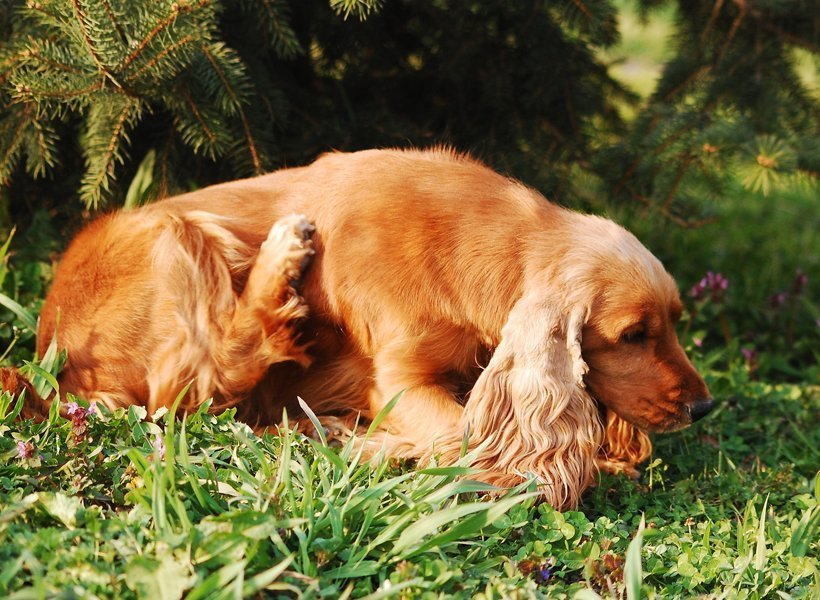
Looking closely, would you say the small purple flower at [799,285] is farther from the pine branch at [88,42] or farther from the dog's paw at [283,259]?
the pine branch at [88,42]

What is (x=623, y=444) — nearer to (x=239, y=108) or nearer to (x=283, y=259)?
(x=283, y=259)

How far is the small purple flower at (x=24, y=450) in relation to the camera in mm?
2465

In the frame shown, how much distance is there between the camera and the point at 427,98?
4.50 meters

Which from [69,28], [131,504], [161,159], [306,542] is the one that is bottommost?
[131,504]

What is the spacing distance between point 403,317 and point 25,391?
1.22 metres

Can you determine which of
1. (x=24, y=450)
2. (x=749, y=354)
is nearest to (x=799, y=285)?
(x=749, y=354)

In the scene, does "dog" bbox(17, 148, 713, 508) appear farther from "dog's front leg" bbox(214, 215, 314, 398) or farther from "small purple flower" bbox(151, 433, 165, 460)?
"small purple flower" bbox(151, 433, 165, 460)

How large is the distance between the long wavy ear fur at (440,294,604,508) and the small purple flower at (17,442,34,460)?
1210 millimetres

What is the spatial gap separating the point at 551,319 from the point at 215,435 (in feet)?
3.62

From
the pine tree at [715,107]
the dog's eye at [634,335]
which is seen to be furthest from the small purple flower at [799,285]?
the dog's eye at [634,335]

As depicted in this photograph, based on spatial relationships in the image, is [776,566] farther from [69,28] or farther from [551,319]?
[69,28]

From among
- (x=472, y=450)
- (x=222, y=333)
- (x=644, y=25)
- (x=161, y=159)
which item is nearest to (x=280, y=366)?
(x=222, y=333)

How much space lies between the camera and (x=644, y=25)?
479cm

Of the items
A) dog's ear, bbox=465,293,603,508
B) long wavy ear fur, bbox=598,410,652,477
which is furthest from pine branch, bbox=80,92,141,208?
long wavy ear fur, bbox=598,410,652,477
